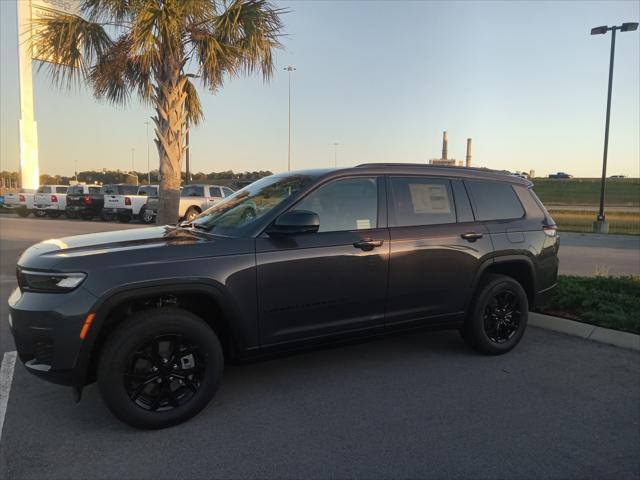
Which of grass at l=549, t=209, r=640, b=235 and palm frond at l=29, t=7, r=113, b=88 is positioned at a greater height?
palm frond at l=29, t=7, r=113, b=88

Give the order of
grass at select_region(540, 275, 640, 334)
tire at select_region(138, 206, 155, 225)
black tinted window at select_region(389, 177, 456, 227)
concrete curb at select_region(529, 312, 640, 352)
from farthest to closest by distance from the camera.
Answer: tire at select_region(138, 206, 155, 225) → grass at select_region(540, 275, 640, 334) → concrete curb at select_region(529, 312, 640, 352) → black tinted window at select_region(389, 177, 456, 227)

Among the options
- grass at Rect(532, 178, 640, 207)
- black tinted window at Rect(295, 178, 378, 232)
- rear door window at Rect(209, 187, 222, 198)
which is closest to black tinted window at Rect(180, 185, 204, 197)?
rear door window at Rect(209, 187, 222, 198)

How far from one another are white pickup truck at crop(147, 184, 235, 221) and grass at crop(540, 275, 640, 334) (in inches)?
555

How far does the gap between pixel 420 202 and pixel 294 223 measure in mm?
1377

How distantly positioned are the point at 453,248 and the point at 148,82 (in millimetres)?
7550

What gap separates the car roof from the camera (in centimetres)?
404

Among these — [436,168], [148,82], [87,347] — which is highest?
[148,82]

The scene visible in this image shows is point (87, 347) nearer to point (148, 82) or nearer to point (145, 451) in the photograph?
point (145, 451)

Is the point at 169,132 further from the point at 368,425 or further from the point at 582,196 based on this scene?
the point at 582,196

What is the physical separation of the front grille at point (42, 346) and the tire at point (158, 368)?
0.29 m

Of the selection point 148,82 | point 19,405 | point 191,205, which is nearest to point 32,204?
point 191,205

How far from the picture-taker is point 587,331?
523 cm

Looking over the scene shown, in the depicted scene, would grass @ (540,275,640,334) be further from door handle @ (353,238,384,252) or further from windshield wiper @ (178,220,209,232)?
windshield wiper @ (178,220,209,232)

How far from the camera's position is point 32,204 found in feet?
83.0
